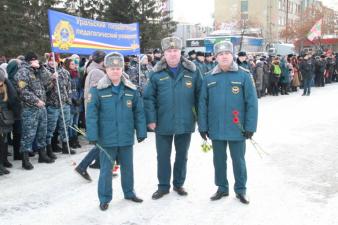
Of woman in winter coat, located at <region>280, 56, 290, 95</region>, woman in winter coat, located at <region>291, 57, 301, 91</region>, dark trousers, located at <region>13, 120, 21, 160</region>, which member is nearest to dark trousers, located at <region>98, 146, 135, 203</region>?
dark trousers, located at <region>13, 120, 21, 160</region>

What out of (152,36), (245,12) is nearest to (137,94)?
(152,36)

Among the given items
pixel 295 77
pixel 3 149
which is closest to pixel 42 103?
pixel 3 149

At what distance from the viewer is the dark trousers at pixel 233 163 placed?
548 centimetres

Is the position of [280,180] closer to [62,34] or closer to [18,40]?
[62,34]

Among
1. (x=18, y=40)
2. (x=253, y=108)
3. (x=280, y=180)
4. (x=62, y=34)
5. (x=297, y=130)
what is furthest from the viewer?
(x=18, y=40)

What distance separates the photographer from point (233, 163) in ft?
18.1

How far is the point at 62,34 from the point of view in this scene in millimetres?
7949

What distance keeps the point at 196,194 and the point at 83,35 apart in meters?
4.11

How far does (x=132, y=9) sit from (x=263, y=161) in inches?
1064

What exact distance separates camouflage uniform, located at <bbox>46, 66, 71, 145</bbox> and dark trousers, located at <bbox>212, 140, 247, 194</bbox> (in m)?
3.50

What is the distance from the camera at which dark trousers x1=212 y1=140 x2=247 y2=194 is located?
5.48m

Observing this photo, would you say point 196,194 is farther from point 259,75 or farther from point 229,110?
point 259,75

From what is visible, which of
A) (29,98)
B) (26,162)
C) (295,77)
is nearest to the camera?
(29,98)

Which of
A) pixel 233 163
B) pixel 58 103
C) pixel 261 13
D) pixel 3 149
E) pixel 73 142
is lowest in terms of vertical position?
pixel 73 142
